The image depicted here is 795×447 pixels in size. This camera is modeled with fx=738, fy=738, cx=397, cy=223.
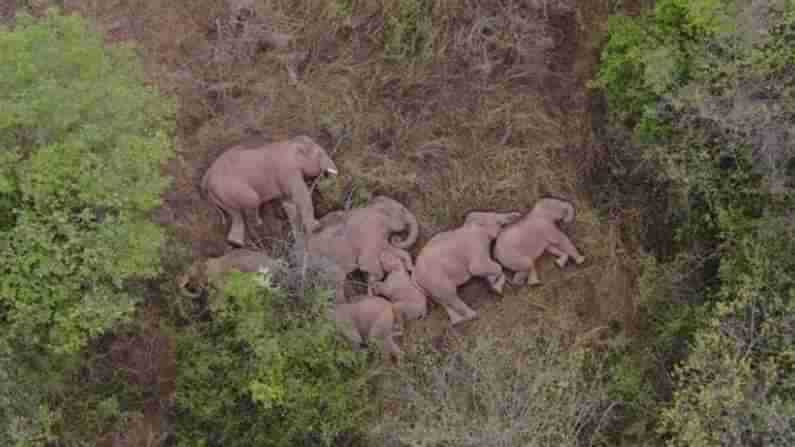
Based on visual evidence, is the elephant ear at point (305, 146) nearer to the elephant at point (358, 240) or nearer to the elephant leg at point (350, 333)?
the elephant at point (358, 240)

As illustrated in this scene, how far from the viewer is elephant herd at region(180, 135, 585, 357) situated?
685 cm

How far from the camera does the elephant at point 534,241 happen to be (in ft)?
22.9

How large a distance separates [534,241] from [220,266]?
2936mm

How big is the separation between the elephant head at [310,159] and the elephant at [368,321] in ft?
4.27

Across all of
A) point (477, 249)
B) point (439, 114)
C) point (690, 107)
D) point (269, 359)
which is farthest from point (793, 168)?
point (269, 359)

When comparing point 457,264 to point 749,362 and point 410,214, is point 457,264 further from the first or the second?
point 749,362

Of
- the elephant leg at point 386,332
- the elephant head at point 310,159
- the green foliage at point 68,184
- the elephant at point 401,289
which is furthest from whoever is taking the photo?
the elephant head at point 310,159

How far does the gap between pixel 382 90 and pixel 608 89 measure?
220cm

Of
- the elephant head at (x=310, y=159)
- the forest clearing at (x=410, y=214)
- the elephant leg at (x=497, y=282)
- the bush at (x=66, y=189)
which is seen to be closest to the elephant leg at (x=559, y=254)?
the forest clearing at (x=410, y=214)

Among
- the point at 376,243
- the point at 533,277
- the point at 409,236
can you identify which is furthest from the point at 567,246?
the point at 376,243

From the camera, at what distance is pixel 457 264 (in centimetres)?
693

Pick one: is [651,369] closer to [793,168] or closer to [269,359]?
[793,168]

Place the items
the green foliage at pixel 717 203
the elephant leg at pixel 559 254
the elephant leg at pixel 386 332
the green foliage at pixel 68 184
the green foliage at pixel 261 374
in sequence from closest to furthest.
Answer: the green foliage at pixel 68 184 < the green foliage at pixel 717 203 < the green foliage at pixel 261 374 < the elephant leg at pixel 386 332 < the elephant leg at pixel 559 254

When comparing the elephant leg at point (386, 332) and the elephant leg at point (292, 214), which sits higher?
the elephant leg at point (292, 214)
